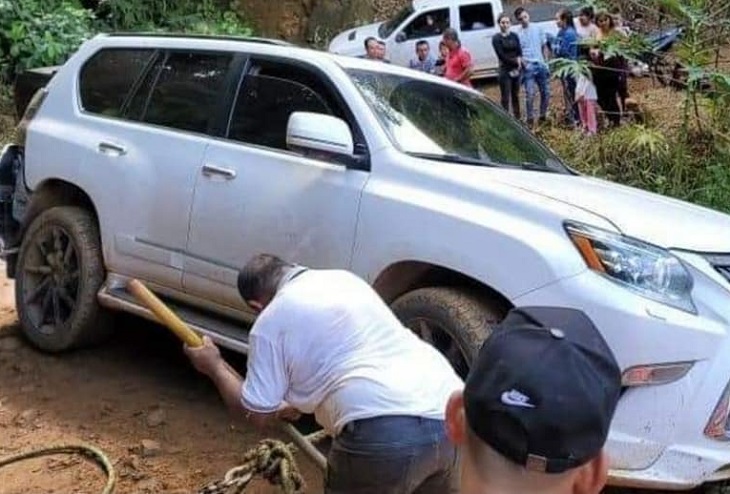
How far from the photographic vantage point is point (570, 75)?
9.76 metres

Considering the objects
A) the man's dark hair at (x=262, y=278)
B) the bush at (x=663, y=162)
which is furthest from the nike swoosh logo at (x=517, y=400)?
the bush at (x=663, y=162)

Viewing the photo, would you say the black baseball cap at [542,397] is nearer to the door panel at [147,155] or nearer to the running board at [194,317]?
the running board at [194,317]

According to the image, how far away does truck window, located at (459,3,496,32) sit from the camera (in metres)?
18.5

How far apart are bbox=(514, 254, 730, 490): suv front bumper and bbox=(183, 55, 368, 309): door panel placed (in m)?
1.30

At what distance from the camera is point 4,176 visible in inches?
261

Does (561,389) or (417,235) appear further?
(417,235)

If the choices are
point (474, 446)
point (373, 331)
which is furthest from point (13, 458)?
point (474, 446)

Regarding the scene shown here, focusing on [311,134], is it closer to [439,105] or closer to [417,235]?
[417,235]

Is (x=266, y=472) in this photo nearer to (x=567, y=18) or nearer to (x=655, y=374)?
(x=655, y=374)

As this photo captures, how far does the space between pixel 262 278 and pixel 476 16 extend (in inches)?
625

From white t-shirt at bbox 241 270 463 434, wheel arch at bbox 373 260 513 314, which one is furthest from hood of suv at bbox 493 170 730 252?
white t-shirt at bbox 241 270 463 434

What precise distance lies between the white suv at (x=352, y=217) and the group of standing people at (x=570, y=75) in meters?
4.14

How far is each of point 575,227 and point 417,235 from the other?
2.28ft

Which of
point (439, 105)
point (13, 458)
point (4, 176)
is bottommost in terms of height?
point (13, 458)
